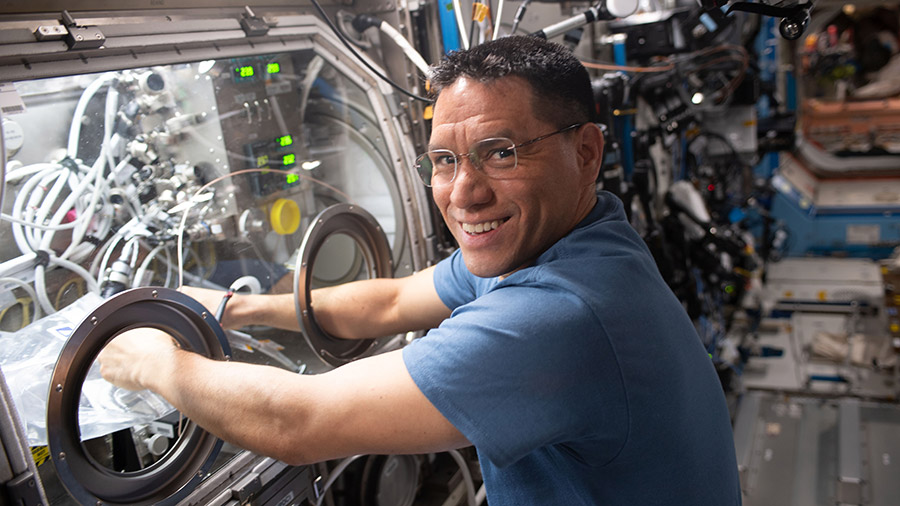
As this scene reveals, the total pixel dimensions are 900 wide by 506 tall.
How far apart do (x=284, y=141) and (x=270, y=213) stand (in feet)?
1.08

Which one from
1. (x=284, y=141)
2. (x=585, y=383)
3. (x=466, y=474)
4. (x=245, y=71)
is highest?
(x=245, y=71)

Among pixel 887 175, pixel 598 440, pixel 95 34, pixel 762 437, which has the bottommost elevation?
pixel 762 437

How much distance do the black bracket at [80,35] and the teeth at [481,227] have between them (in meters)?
1.18

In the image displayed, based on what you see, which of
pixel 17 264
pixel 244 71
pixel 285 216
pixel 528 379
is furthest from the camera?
pixel 285 216

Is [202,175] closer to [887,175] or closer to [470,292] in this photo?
[470,292]

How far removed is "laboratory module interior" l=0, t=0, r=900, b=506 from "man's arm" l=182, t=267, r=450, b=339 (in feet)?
0.30

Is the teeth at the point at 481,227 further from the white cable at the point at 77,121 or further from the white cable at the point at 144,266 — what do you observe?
the white cable at the point at 77,121

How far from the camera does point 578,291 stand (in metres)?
1.49

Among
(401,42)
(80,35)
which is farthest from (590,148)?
(80,35)

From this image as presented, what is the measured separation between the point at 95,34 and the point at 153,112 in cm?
61

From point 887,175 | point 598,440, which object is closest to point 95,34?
point 598,440

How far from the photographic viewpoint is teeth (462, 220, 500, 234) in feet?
5.90

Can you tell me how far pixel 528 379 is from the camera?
1.42 m

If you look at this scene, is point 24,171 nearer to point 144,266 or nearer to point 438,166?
point 144,266
